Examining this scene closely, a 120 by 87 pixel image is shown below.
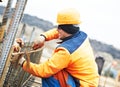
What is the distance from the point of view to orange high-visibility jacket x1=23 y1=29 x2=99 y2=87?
13.3 ft

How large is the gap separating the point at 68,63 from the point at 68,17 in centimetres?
56

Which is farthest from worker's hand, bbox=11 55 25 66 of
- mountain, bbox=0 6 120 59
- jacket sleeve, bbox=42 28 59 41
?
mountain, bbox=0 6 120 59

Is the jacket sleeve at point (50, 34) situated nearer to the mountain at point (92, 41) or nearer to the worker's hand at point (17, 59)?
the worker's hand at point (17, 59)

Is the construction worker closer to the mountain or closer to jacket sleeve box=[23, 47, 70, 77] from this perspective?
jacket sleeve box=[23, 47, 70, 77]

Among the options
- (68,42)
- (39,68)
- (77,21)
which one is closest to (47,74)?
(39,68)

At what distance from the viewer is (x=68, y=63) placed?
4137 mm

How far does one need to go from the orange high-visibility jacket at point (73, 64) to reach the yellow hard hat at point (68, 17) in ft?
0.70

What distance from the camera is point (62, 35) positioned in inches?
172

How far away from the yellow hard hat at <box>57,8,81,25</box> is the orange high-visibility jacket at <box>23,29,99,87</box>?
21cm

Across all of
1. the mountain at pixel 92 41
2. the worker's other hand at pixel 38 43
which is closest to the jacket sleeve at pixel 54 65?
the worker's other hand at pixel 38 43

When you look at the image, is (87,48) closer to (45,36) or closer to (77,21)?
(77,21)

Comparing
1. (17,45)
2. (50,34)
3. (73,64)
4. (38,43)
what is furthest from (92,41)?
(73,64)

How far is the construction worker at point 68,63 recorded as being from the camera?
4.07 meters

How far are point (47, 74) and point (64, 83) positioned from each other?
0.27 metres
